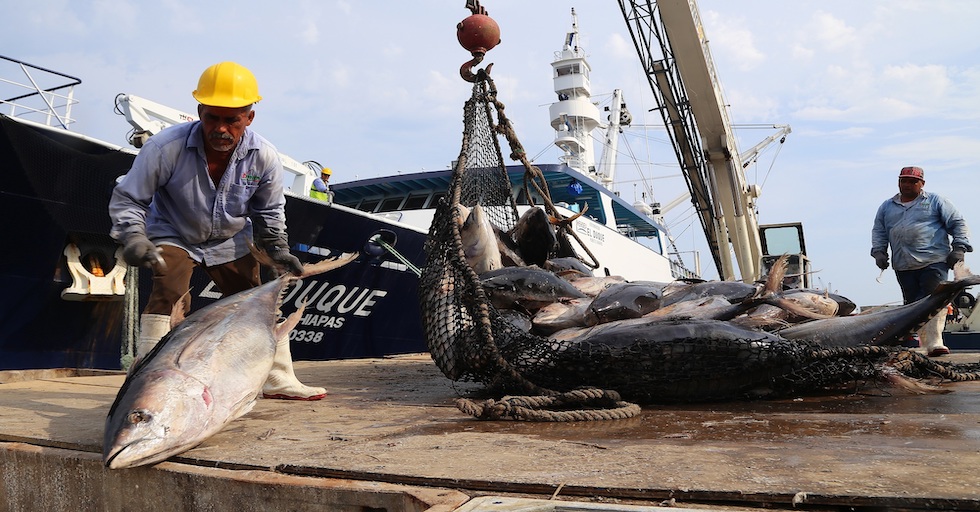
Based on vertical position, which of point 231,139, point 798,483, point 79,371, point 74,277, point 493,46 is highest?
point 493,46

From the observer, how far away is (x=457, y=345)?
3.60 metres

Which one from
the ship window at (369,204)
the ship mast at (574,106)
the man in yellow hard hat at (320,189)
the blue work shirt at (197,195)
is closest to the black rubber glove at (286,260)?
the blue work shirt at (197,195)

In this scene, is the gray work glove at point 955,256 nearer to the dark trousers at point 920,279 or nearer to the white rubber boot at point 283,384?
the dark trousers at point 920,279

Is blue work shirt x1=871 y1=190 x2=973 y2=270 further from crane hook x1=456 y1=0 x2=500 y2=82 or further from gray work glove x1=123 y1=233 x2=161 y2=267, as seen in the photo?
gray work glove x1=123 y1=233 x2=161 y2=267

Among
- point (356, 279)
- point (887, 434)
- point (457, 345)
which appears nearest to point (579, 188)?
point (356, 279)

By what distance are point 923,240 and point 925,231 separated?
0.08m

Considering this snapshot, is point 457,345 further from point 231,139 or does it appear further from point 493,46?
point 493,46

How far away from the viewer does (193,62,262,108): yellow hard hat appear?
3.08 m

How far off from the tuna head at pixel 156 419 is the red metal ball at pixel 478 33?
361cm

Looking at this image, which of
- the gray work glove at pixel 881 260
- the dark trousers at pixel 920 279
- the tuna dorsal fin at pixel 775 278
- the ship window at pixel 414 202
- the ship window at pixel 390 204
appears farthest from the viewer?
the ship window at pixel 390 204

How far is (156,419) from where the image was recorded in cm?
209

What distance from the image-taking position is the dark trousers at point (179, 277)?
3152 millimetres

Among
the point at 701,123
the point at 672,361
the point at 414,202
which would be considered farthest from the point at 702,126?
the point at 672,361

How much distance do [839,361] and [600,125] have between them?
62.9 ft
